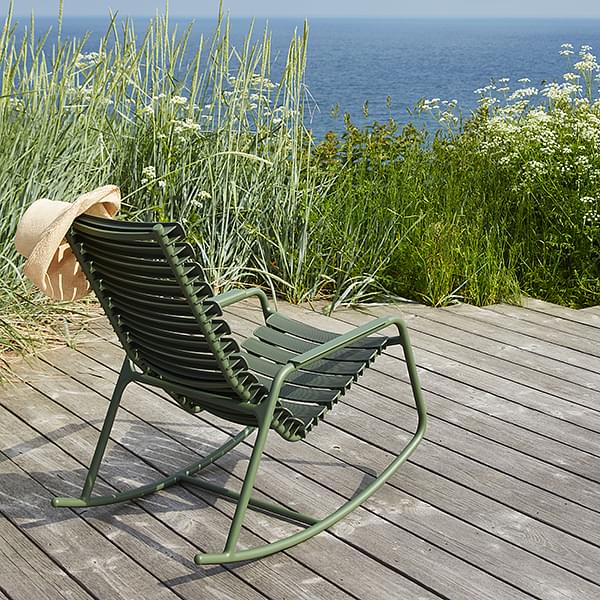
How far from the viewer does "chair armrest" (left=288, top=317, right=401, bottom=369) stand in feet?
8.11

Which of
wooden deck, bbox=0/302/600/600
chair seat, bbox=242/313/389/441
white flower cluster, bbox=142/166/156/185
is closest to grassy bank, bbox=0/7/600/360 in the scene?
white flower cluster, bbox=142/166/156/185

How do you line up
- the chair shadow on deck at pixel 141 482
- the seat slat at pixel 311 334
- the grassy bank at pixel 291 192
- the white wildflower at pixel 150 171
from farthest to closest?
the grassy bank at pixel 291 192 → the white wildflower at pixel 150 171 → the seat slat at pixel 311 334 → the chair shadow on deck at pixel 141 482

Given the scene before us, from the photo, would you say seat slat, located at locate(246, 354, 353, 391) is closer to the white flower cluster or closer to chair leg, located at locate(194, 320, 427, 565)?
chair leg, located at locate(194, 320, 427, 565)

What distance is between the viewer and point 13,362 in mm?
3910

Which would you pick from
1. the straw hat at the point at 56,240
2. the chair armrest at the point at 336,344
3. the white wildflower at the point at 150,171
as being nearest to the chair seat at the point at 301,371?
the chair armrest at the point at 336,344

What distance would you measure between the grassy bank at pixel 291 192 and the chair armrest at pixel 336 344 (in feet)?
6.62

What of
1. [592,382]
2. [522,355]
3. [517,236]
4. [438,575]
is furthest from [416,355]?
[438,575]

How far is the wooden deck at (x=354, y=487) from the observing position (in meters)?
2.38

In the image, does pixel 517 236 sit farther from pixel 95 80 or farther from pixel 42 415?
pixel 42 415

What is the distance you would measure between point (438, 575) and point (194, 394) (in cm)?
80

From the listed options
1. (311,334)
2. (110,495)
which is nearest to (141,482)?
(110,495)

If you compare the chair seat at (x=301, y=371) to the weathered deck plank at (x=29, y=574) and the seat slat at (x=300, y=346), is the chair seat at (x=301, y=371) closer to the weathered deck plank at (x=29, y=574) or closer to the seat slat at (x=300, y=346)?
the seat slat at (x=300, y=346)

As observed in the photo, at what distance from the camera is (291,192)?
5020 millimetres

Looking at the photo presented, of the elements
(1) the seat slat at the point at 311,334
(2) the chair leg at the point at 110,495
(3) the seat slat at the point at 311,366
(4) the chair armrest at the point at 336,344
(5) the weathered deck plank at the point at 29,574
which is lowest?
(5) the weathered deck plank at the point at 29,574
